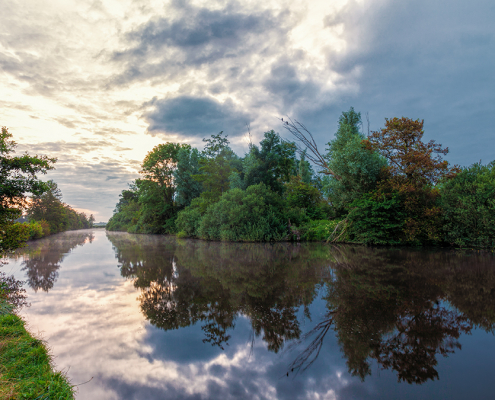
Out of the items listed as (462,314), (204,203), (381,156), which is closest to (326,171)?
(381,156)

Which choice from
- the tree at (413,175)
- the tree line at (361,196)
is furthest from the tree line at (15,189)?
the tree at (413,175)

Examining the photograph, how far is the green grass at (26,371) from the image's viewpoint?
7.69 feet

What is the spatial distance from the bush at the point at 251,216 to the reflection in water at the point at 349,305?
11.0 metres

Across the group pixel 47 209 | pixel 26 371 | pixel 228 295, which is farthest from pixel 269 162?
pixel 47 209

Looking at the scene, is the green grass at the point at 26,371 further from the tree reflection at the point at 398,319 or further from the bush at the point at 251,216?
the bush at the point at 251,216

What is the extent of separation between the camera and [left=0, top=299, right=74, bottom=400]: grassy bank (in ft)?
7.70

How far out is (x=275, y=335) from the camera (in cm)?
391

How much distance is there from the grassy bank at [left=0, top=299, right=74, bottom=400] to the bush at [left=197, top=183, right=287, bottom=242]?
54.8 feet

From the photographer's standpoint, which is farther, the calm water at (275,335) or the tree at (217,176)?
the tree at (217,176)

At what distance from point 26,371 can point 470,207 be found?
16985 mm

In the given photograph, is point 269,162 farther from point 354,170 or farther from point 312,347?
point 312,347

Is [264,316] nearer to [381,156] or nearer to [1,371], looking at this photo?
[1,371]

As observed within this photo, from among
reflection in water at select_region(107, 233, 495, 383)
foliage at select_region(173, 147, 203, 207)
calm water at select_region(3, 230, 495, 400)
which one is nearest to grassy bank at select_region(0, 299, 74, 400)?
calm water at select_region(3, 230, 495, 400)

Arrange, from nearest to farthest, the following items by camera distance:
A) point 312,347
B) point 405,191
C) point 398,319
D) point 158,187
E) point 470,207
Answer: point 312,347
point 398,319
point 470,207
point 405,191
point 158,187
